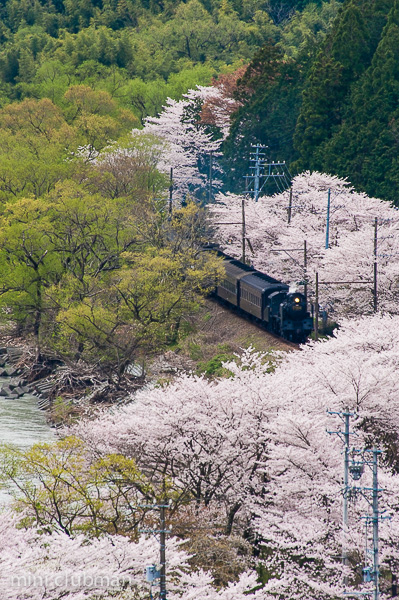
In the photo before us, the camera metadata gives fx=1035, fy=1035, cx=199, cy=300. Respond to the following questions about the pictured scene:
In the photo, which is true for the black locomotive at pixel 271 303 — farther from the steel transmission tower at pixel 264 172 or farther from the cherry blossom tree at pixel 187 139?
the cherry blossom tree at pixel 187 139

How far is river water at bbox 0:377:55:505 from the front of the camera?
35.1 metres

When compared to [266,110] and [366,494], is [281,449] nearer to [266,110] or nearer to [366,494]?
[366,494]

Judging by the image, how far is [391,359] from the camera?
94.2 ft

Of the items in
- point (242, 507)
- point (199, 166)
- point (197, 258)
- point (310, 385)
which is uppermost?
point (310, 385)

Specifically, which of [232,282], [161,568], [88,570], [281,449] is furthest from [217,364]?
[88,570]

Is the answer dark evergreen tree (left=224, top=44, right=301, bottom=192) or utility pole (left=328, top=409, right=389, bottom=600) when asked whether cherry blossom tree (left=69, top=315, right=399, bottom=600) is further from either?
dark evergreen tree (left=224, top=44, right=301, bottom=192)

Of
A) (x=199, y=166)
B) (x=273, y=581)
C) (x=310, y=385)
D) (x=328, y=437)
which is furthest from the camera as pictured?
(x=199, y=166)

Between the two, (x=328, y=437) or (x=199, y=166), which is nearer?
(x=328, y=437)

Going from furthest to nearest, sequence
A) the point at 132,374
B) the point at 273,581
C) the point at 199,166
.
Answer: the point at 199,166
the point at 132,374
the point at 273,581

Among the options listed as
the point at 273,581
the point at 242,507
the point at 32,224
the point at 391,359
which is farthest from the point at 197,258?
the point at 273,581

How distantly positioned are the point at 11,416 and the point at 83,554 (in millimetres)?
20876

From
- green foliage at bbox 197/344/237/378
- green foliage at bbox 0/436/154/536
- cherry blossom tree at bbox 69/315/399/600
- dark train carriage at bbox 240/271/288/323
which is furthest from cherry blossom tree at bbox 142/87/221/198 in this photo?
green foliage at bbox 0/436/154/536

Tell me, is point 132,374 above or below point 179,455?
below

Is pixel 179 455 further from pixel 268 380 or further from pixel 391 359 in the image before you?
pixel 391 359
